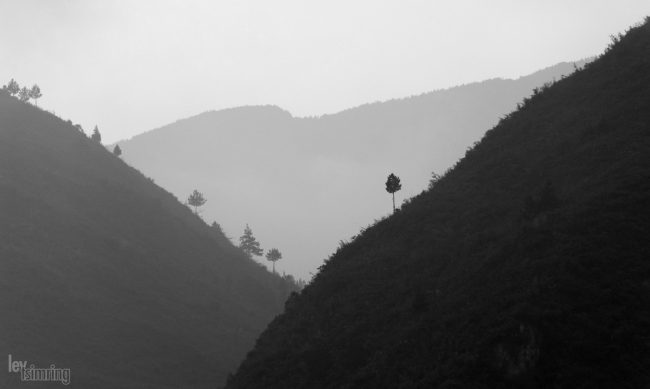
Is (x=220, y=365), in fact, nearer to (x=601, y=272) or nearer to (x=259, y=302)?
(x=259, y=302)

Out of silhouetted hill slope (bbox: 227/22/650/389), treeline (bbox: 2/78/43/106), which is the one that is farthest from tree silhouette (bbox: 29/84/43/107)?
silhouetted hill slope (bbox: 227/22/650/389)

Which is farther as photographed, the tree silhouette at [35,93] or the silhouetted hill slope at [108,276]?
the tree silhouette at [35,93]

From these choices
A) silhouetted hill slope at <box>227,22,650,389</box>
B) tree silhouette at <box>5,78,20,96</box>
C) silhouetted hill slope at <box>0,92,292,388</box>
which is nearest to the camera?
silhouetted hill slope at <box>227,22,650,389</box>

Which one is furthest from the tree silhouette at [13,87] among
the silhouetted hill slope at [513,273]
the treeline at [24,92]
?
the silhouetted hill slope at [513,273]

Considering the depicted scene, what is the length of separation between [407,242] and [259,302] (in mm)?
49619

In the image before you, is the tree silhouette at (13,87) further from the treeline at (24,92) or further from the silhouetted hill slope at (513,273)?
the silhouetted hill slope at (513,273)

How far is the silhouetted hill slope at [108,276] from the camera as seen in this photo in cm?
5441

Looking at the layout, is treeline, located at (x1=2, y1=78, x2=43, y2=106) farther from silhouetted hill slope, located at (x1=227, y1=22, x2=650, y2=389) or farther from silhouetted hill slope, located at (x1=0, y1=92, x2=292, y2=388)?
silhouetted hill slope, located at (x1=227, y1=22, x2=650, y2=389)

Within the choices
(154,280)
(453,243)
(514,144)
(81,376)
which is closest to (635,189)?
(453,243)

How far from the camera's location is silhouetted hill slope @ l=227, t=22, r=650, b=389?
64.2ft

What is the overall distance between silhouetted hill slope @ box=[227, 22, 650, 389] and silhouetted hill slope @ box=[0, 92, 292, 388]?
2389 cm

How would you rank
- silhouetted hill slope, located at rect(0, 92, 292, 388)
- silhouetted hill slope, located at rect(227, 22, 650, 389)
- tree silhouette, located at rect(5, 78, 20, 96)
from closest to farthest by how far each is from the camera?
silhouetted hill slope, located at rect(227, 22, 650, 389) → silhouetted hill slope, located at rect(0, 92, 292, 388) → tree silhouette, located at rect(5, 78, 20, 96)

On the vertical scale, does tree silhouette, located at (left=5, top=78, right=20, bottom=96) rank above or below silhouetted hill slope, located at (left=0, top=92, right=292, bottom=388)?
above

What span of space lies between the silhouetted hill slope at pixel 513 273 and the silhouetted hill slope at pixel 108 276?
78.4 feet
